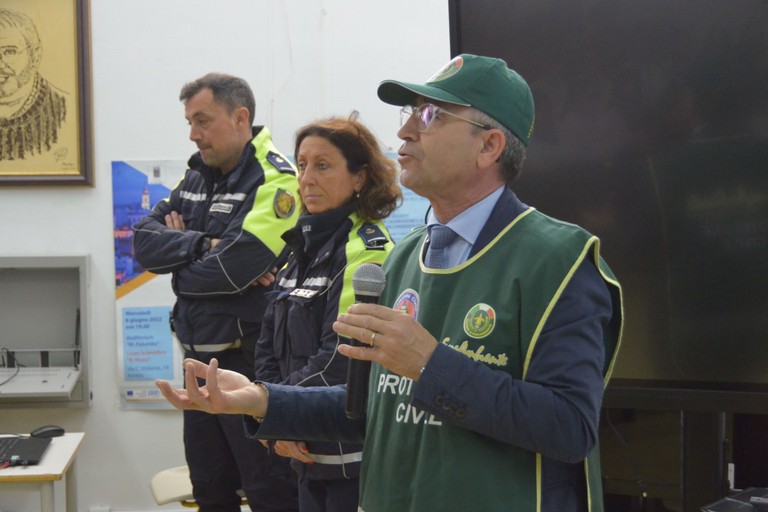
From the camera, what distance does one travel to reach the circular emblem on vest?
4.08ft

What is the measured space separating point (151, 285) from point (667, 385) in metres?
2.74

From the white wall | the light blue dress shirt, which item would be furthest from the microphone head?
the white wall

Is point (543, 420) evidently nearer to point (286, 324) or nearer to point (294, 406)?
point (294, 406)

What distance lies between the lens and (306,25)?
166 inches

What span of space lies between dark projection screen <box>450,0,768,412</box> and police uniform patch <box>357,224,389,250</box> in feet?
1.37

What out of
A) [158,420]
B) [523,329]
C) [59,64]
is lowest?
[158,420]

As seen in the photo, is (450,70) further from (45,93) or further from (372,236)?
(45,93)

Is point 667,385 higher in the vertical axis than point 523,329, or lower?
lower

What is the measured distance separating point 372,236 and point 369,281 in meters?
0.94

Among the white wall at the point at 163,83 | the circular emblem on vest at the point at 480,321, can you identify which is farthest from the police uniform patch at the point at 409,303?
the white wall at the point at 163,83

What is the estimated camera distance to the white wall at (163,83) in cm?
416

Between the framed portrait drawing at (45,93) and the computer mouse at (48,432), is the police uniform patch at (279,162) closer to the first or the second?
the computer mouse at (48,432)

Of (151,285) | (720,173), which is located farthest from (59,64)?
(720,173)

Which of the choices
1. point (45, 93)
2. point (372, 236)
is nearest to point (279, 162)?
point (372, 236)
